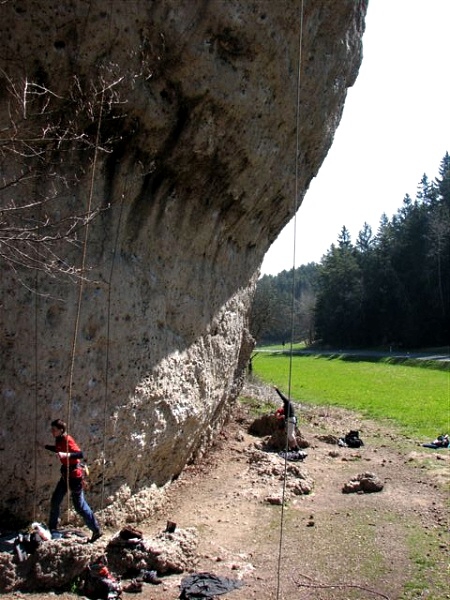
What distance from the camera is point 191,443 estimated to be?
39.5 feet

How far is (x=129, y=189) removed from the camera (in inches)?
383

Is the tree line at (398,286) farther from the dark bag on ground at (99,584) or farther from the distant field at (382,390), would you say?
the dark bag on ground at (99,584)

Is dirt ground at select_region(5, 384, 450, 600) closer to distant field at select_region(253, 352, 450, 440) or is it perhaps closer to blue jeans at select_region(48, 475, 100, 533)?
blue jeans at select_region(48, 475, 100, 533)

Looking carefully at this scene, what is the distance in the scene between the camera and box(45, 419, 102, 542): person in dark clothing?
7887mm

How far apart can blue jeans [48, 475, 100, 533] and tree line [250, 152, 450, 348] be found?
40.2 meters

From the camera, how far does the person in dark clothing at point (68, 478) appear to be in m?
7.89

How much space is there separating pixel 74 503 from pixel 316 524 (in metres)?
4.28

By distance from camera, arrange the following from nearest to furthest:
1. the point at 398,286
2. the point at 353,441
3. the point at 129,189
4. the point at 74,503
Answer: the point at 74,503 → the point at 129,189 → the point at 353,441 → the point at 398,286

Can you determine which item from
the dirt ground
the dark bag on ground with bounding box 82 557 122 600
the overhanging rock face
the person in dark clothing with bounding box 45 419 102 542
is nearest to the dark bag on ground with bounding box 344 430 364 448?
the dirt ground

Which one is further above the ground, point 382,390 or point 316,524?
point 382,390

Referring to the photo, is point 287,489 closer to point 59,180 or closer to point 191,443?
point 191,443

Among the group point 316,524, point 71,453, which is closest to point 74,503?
point 71,453

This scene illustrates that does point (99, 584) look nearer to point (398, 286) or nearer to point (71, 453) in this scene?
point (71, 453)

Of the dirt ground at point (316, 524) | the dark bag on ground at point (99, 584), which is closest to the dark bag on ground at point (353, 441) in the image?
the dirt ground at point (316, 524)
